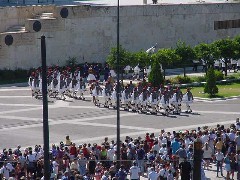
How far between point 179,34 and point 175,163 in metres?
32.7

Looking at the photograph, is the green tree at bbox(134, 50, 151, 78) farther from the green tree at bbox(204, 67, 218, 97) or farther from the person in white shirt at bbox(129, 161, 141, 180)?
the person in white shirt at bbox(129, 161, 141, 180)

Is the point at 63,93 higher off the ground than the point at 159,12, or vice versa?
the point at 159,12

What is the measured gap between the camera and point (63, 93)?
150 feet

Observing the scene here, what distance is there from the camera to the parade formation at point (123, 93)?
40875mm

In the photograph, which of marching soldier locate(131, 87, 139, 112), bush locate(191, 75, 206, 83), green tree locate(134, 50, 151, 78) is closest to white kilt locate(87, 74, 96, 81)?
green tree locate(134, 50, 151, 78)

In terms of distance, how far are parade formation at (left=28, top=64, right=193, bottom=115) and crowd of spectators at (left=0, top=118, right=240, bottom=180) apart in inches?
369

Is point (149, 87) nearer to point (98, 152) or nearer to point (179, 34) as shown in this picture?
point (98, 152)

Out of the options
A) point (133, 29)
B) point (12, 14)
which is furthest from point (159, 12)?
point (12, 14)

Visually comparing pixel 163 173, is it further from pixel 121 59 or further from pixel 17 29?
pixel 17 29

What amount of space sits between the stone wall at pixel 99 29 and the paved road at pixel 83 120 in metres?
8.20

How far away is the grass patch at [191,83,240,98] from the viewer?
45.9 meters

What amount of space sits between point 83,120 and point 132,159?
37.9 ft

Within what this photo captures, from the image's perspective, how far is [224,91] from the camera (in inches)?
1860

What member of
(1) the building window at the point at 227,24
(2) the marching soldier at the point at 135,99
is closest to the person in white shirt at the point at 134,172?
(2) the marching soldier at the point at 135,99
